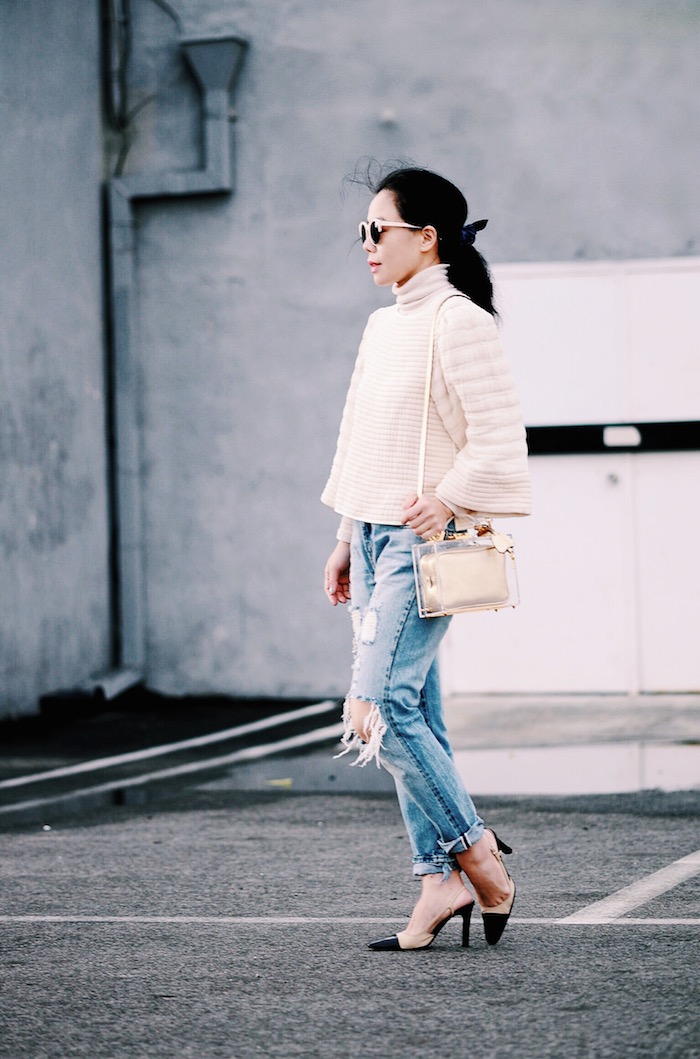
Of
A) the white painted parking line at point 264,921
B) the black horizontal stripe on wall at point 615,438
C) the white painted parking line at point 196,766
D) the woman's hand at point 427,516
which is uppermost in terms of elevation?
the black horizontal stripe on wall at point 615,438

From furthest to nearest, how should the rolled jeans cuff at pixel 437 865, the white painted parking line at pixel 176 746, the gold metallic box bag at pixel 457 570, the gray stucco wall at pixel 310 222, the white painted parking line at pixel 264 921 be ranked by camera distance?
the gray stucco wall at pixel 310 222 → the white painted parking line at pixel 176 746 → the white painted parking line at pixel 264 921 → the rolled jeans cuff at pixel 437 865 → the gold metallic box bag at pixel 457 570

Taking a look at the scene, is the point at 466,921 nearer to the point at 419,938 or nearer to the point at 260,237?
the point at 419,938

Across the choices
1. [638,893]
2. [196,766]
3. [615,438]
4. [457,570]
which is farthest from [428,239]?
[615,438]

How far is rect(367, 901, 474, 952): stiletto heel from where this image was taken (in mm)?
4254

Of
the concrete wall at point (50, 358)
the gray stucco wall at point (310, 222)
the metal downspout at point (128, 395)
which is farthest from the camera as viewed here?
the metal downspout at point (128, 395)

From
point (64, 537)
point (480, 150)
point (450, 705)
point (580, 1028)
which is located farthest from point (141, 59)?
point (580, 1028)

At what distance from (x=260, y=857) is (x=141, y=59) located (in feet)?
24.5

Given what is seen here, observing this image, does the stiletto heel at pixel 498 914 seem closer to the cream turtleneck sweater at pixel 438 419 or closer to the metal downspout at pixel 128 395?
the cream turtleneck sweater at pixel 438 419

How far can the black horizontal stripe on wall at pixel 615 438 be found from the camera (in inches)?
424

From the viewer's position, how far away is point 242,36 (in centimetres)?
1144

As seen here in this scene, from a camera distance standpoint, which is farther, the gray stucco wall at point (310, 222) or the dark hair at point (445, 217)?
the gray stucco wall at point (310, 222)

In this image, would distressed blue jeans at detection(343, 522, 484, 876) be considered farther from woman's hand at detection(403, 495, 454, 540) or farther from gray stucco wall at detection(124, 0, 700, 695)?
gray stucco wall at detection(124, 0, 700, 695)

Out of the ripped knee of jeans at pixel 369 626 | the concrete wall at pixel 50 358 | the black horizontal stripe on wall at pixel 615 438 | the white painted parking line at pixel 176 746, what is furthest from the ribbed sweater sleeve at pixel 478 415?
the black horizontal stripe on wall at pixel 615 438

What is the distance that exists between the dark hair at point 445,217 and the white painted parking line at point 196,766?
3904 millimetres
